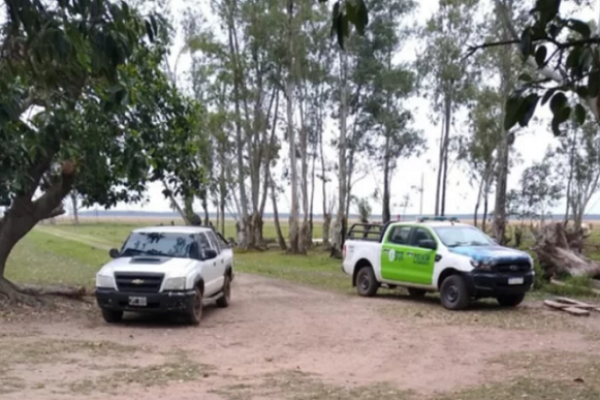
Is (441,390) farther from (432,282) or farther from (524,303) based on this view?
(524,303)

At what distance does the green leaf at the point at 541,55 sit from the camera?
3277 millimetres

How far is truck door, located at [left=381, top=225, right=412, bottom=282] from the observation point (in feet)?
61.3

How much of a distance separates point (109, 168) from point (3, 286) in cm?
324

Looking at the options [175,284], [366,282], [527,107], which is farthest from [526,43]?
[366,282]

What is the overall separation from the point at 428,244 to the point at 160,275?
6516 mm

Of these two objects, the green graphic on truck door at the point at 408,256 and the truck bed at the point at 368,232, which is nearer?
the green graphic on truck door at the point at 408,256

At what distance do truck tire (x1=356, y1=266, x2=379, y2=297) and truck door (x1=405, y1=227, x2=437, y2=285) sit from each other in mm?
1193

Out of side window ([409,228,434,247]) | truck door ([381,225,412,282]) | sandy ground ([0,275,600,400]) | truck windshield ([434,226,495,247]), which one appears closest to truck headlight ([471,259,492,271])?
truck windshield ([434,226,495,247])

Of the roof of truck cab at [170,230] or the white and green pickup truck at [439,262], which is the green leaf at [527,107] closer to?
the roof of truck cab at [170,230]

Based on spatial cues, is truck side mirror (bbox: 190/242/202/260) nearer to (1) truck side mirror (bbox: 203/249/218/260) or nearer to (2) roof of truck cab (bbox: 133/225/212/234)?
(1) truck side mirror (bbox: 203/249/218/260)

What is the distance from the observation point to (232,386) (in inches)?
376

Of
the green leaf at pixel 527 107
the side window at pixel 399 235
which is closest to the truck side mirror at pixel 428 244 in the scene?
the side window at pixel 399 235

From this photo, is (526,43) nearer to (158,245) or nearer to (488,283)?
(158,245)

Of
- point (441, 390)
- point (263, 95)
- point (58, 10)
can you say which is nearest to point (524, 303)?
point (441, 390)
